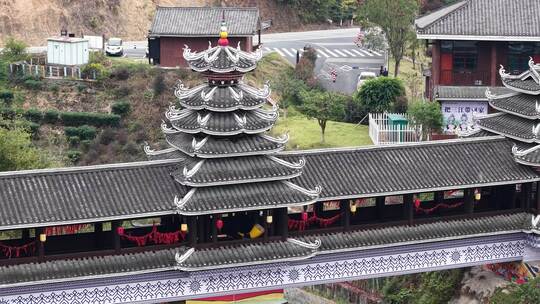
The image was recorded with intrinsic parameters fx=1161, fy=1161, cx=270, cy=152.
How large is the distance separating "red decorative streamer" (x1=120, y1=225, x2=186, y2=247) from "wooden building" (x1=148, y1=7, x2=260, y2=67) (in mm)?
27584

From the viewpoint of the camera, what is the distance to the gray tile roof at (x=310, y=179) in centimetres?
3269

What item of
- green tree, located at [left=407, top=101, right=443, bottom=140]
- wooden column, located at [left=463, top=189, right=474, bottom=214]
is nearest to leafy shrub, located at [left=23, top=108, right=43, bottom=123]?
green tree, located at [left=407, top=101, right=443, bottom=140]

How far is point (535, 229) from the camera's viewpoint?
38062mm

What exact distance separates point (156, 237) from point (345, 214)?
6084 mm

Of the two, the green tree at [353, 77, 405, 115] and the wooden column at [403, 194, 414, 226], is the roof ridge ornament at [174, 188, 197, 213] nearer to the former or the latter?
the wooden column at [403, 194, 414, 226]

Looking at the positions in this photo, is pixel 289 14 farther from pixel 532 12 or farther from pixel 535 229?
pixel 535 229

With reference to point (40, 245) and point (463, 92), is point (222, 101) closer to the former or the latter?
point (40, 245)

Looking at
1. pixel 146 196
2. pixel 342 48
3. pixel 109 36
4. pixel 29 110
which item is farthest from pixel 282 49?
pixel 146 196

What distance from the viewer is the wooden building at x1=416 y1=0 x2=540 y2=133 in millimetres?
54031

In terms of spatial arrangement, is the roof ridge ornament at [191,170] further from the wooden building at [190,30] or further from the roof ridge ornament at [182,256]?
the wooden building at [190,30]

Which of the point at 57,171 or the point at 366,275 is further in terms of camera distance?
the point at 366,275

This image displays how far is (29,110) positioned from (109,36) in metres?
14.4

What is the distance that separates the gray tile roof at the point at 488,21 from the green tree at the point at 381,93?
3.35 metres

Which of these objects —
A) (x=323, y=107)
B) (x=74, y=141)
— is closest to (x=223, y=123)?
(x=323, y=107)
